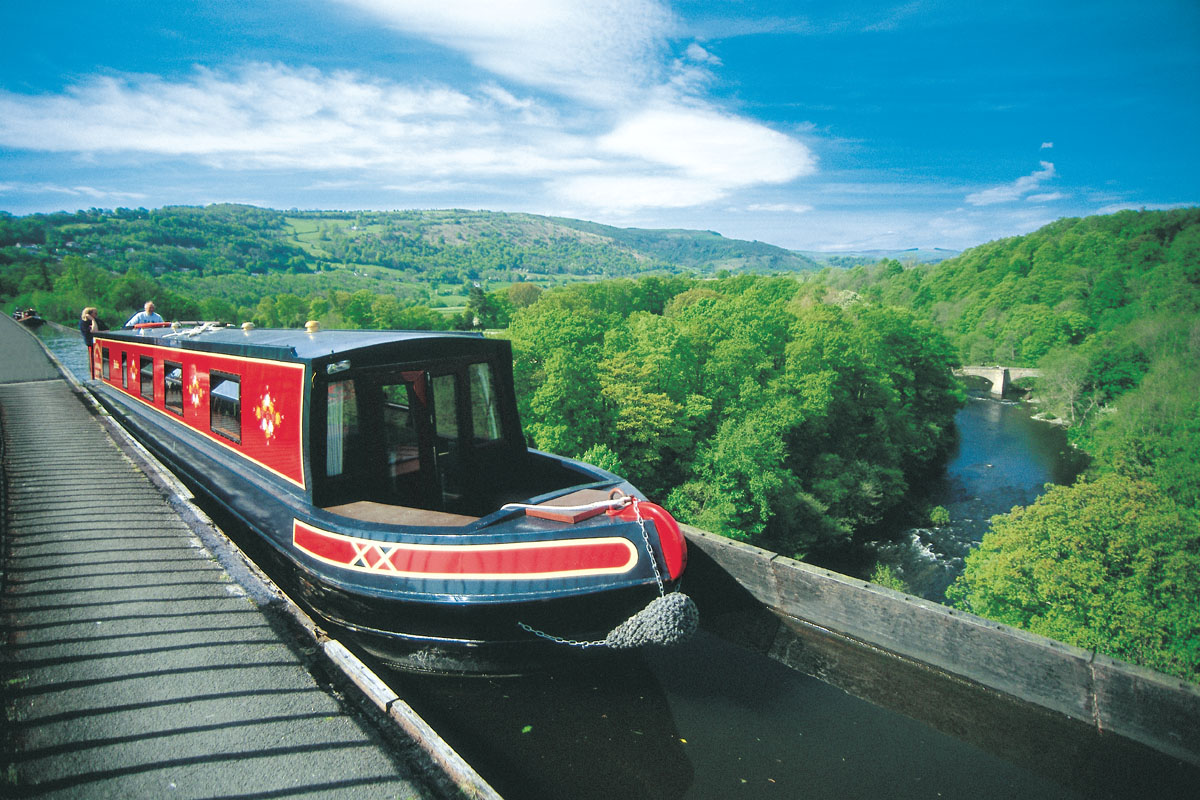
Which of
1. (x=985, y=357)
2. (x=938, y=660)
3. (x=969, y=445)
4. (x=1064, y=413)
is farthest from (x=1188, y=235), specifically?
(x=938, y=660)

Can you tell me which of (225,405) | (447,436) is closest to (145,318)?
(225,405)

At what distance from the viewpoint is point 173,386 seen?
354 inches

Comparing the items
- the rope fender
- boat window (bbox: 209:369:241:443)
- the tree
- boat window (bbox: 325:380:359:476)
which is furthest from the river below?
boat window (bbox: 209:369:241:443)

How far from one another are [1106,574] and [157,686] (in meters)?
16.6

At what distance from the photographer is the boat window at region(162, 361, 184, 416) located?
867 centimetres

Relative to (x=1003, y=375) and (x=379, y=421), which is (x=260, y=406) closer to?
(x=379, y=421)

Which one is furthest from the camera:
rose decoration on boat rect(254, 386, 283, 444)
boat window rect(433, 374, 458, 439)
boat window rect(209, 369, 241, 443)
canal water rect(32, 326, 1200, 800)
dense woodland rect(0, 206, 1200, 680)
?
dense woodland rect(0, 206, 1200, 680)

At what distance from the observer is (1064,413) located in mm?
40906

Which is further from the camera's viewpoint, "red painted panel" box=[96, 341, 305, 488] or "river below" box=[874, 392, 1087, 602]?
"river below" box=[874, 392, 1087, 602]

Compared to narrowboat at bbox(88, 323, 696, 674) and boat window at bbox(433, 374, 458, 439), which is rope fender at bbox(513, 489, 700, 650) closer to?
narrowboat at bbox(88, 323, 696, 674)

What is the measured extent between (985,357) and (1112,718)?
66.9 meters

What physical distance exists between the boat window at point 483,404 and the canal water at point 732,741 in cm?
260

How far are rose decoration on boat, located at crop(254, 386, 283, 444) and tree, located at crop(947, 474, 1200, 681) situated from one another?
591 inches

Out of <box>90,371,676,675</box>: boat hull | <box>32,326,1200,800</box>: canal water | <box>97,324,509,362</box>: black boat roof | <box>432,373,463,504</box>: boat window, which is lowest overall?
<box>32,326,1200,800</box>: canal water
